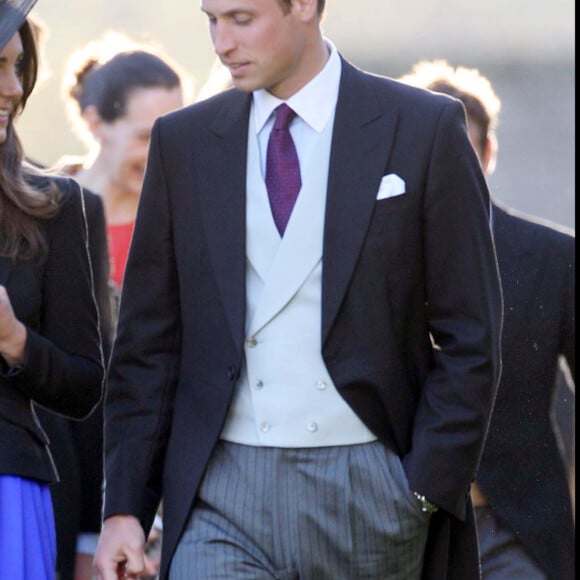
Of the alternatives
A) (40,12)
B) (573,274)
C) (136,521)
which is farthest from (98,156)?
(40,12)

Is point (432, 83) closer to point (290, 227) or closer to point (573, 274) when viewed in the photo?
point (573, 274)

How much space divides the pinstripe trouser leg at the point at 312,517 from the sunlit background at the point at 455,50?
6.78m

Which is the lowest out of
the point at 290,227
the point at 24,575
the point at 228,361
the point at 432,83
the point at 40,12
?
the point at 24,575

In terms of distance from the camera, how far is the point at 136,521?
460 centimetres

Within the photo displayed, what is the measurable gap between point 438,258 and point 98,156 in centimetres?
349

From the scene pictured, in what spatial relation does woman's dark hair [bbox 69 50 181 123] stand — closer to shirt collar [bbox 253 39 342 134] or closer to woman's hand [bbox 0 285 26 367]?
shirt collar [bbox 253 39 342 134]

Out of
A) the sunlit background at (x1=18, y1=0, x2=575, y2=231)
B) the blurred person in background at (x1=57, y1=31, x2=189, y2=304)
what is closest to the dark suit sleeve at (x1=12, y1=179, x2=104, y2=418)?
the blurred person in background at (x1=57, y1=31, x2=189, y2=304)

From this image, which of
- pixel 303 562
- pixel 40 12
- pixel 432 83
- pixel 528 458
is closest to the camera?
pixel 303 562

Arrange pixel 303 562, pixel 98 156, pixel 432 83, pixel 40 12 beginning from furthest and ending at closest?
pixel 40 12, pixel 98 156, pixel 432 83, pixel 303 562

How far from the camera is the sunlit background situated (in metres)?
13.5

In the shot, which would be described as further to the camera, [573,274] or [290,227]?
[573,274]

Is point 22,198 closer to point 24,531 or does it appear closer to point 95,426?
point 24,531

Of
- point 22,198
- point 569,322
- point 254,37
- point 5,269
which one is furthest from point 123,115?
point 254,37

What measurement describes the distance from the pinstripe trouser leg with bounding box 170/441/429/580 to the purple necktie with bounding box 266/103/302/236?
0.53 m
